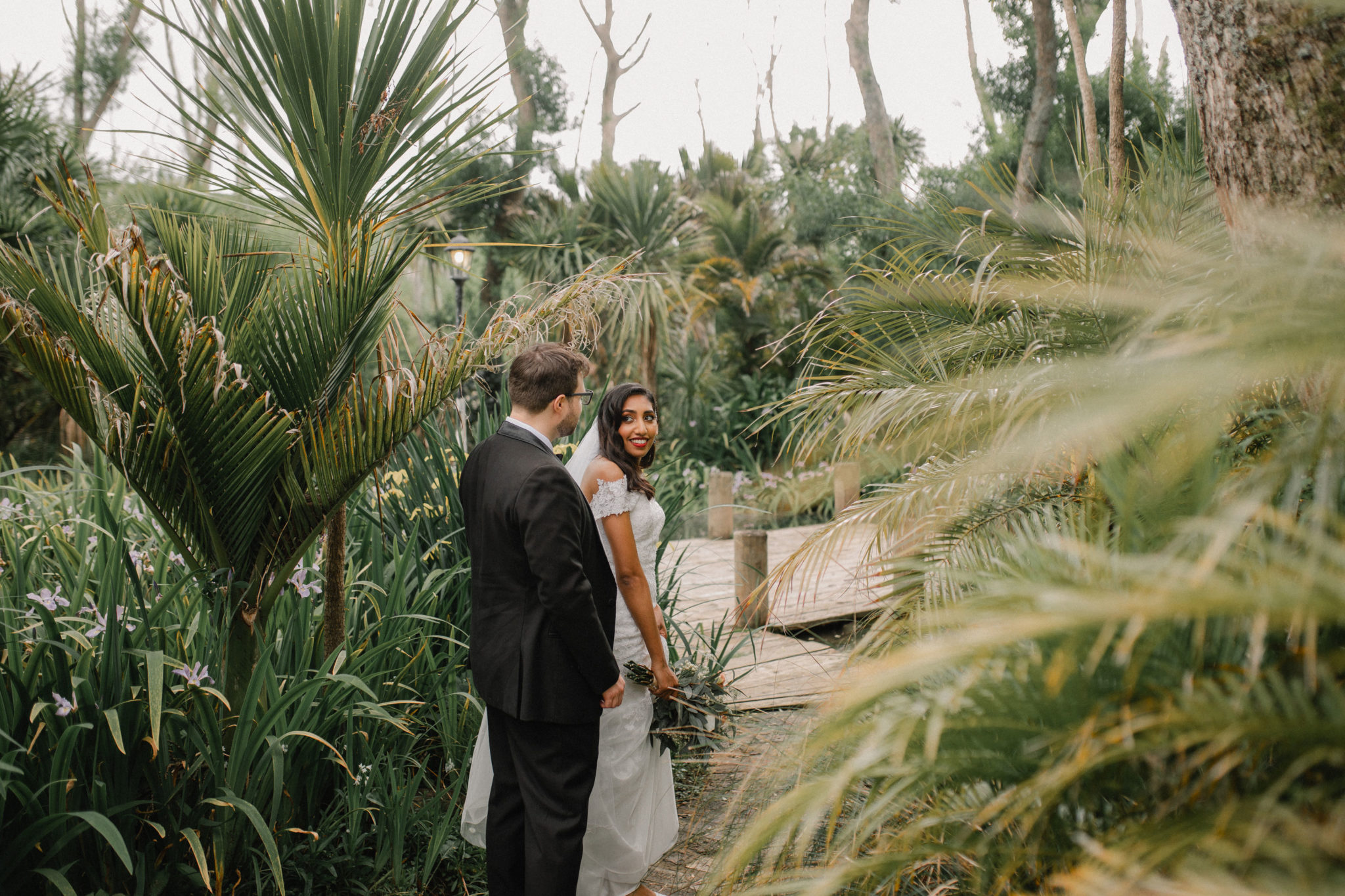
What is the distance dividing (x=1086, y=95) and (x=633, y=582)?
3073 mm

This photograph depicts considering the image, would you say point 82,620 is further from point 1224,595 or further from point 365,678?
point 1224,595

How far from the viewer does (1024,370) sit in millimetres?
2029

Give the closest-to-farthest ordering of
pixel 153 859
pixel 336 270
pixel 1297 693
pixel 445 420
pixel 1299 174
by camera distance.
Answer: pixel 1297 693
pixel 1299 174
pixel 153 859
pixel 336 270
pixel 445 420

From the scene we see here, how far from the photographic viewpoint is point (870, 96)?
1296 cm

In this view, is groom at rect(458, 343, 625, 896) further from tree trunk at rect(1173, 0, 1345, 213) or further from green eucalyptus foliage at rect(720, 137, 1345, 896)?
tree trunk at rect(1173, 0, 1345, 213)

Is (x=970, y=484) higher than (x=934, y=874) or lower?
higher

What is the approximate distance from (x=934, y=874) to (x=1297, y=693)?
1.31m

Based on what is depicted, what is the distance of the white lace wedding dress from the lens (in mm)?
2512

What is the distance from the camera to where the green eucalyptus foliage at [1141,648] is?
86 centimetres

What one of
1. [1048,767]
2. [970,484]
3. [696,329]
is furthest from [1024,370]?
[696,329]

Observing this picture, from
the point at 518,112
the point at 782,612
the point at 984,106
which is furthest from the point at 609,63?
the point at 782,612

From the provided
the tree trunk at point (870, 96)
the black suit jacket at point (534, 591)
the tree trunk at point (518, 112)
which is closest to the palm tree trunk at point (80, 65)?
the tree trunk at point (518, 112)

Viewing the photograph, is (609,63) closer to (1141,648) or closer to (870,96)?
(870,96)

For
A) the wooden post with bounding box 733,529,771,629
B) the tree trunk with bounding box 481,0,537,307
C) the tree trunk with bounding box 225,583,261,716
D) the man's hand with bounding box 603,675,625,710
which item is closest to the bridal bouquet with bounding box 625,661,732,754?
the man's hand with bounding box 603,675,625,710
